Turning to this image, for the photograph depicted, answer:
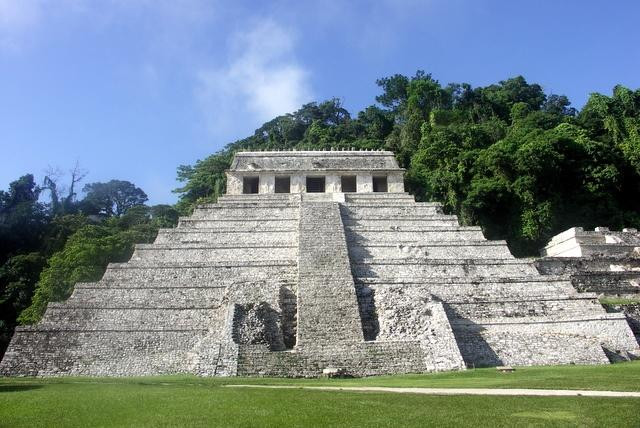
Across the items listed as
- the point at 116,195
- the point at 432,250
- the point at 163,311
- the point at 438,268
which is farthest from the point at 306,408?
the point at 116,195

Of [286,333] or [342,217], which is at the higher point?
[342,217]

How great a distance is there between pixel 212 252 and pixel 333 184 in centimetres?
1162

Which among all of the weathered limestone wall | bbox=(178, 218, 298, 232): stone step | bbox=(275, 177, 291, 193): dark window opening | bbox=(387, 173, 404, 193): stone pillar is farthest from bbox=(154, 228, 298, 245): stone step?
bbox=(387, 173, 404, 193): stone pillar

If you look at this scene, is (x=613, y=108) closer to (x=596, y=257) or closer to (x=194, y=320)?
(x=596, y=257)

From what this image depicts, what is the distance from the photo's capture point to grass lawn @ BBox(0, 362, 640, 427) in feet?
23.2

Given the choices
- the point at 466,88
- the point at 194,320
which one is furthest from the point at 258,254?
the point at 466,88

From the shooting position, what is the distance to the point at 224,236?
2436 cm

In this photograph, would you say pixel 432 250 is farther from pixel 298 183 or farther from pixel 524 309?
pixel 298 183

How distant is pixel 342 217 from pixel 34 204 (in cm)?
2672

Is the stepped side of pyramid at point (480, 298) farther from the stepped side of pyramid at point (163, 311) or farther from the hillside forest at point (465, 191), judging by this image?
the hillside forest at point (465, 191)

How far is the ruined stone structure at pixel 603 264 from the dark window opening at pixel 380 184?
10.1 meters

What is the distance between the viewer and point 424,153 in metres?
38.7

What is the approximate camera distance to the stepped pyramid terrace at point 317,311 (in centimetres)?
1524

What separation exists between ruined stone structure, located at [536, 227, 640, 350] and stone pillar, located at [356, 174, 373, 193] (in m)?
10.5
